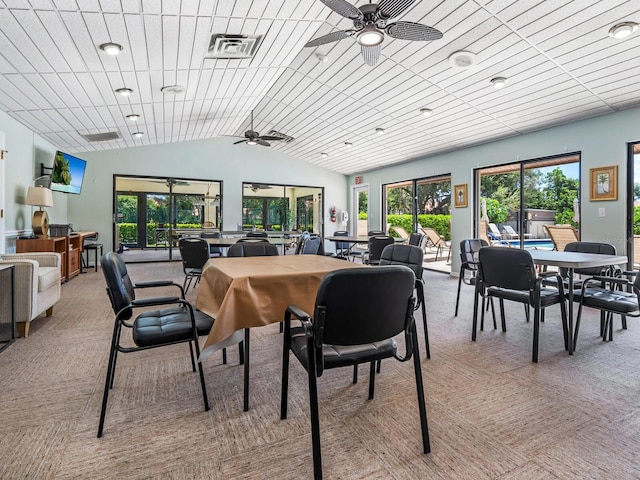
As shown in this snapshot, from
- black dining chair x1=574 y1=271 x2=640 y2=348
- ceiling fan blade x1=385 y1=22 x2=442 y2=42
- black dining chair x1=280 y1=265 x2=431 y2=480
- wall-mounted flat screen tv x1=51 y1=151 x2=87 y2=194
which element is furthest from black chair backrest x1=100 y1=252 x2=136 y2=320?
wall-mounted flat screen tv x1=51 y1=151 x2=87 y2=194

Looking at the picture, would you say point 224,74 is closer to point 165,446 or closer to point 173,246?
point 165,446

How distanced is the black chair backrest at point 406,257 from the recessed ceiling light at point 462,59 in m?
2.37

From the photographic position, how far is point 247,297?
80.8 inches

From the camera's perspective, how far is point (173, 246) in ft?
31.4

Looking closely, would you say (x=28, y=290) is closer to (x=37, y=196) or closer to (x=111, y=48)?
(x=111, y=48)

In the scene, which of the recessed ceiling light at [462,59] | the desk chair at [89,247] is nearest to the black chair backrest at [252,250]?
the recessed ceiling light at [462,59]

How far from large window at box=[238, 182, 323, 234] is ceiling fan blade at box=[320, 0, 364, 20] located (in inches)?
303

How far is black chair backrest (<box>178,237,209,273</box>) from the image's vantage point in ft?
14.9

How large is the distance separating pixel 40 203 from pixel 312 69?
4531 millimetres

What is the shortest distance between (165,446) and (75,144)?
749 centimetres

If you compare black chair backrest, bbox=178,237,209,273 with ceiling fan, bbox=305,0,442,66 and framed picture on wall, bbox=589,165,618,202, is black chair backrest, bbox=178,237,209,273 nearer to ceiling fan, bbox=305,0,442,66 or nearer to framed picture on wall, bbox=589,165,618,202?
ceiling fan, bbox=305,0,442,66

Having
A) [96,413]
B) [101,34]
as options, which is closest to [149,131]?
[101,34]

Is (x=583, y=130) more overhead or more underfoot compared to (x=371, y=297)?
more overhead

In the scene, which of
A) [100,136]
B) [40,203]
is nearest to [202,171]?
[100,136]
